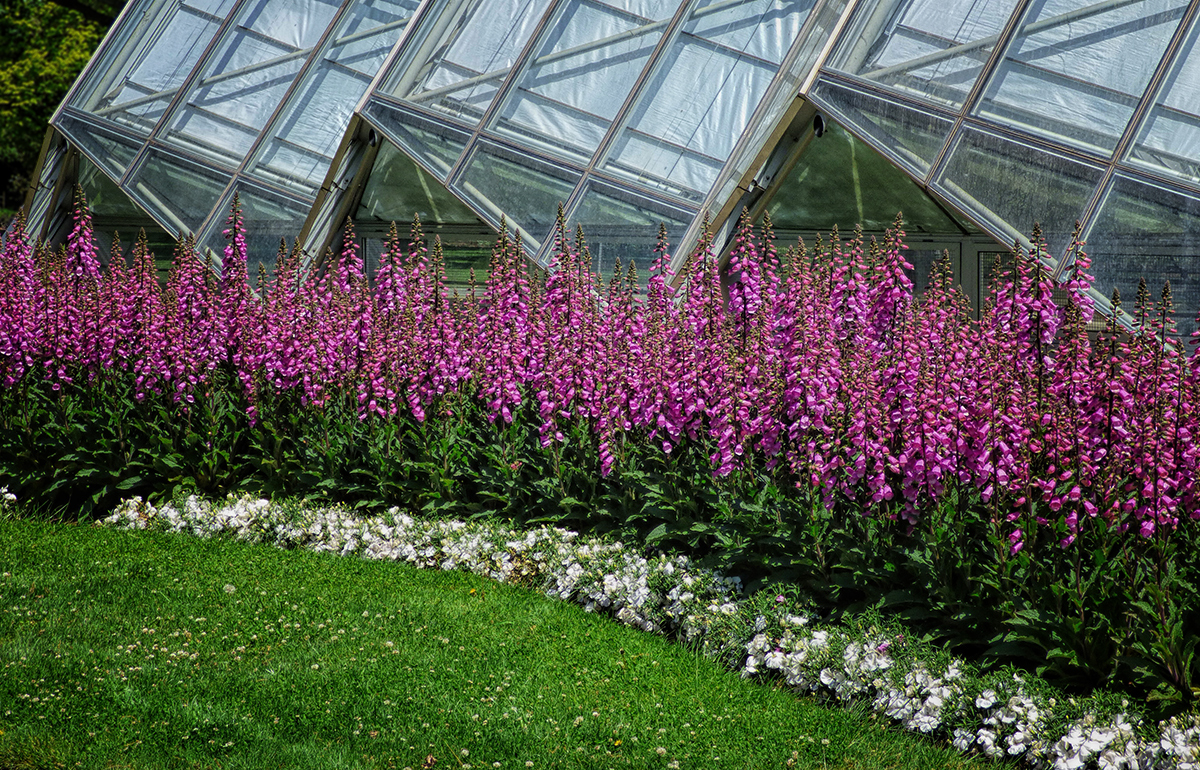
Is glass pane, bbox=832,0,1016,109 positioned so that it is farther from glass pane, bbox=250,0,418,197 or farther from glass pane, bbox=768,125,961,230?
glass pane, bbox=250,0,418,197

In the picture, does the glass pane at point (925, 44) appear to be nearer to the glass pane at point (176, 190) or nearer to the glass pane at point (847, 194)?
→ the glass pane at point (847, 194)

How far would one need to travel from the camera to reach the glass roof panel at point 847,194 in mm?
10680

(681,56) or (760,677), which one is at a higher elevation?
(681,56)

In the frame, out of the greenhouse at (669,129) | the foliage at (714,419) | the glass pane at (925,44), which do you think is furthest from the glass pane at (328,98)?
the glass pane at (925,44)

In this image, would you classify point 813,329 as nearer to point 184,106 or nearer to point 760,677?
point 760,677

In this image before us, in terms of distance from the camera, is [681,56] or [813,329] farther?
[681,56]

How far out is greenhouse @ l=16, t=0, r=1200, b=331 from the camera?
354 inches

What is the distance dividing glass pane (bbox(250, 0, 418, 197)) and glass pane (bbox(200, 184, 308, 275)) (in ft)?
0.96

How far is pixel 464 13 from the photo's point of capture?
13008 mm

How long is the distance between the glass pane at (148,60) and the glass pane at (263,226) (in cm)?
256

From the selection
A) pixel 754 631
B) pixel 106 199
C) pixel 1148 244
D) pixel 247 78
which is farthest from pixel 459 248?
pixel 754 631

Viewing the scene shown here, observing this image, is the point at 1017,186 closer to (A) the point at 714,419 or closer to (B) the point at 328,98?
(A) the point at 714,419

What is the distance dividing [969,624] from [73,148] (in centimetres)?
1493

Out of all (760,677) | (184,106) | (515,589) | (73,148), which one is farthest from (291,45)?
(760,677)
